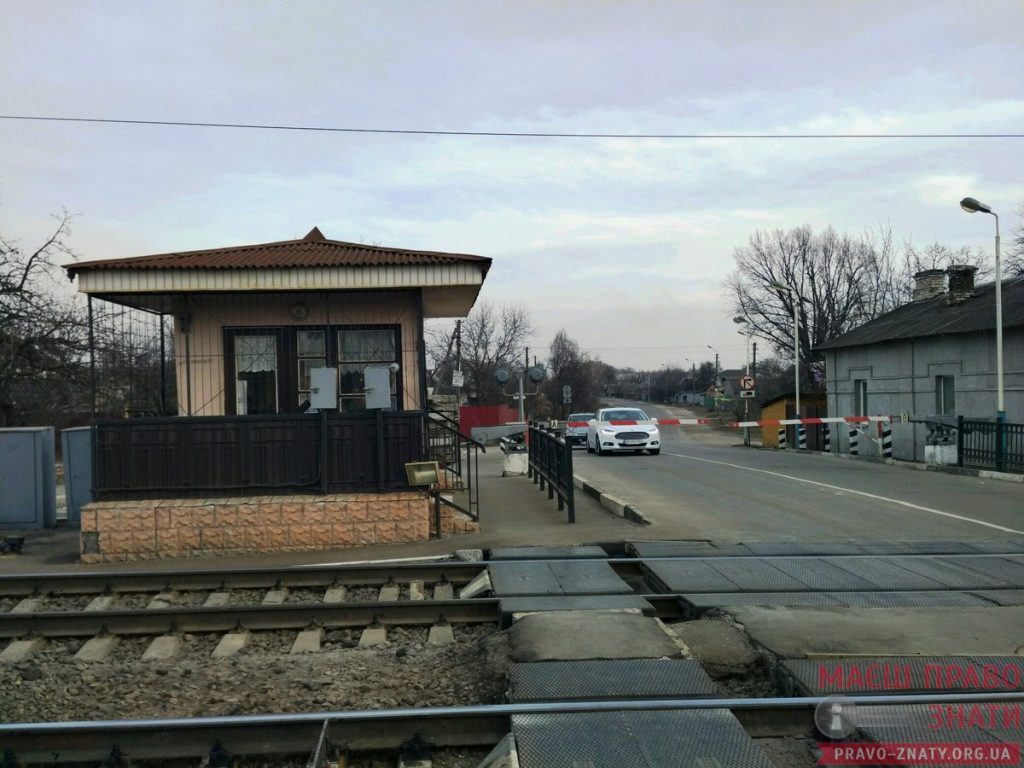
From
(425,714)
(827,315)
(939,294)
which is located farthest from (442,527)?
(827,315)

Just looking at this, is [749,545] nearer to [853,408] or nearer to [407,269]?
[407,269]

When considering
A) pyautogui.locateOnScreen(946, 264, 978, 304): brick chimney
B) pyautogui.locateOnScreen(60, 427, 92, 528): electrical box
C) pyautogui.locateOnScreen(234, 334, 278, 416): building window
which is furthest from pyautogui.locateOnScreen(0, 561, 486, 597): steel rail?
pyautogui.locateOnScreen(946, 264, 978, 304): brick chimney

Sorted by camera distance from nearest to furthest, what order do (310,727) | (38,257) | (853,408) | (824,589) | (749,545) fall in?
(310,727), (824,589), (749,545), (38,257), (853,408)

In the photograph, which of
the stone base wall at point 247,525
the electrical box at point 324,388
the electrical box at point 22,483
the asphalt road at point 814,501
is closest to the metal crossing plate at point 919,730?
the asphalt road at point 814,501

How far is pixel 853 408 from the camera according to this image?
31.5 m

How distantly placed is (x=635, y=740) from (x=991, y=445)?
19098 millimetres

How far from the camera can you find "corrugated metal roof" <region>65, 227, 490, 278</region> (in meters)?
11.5

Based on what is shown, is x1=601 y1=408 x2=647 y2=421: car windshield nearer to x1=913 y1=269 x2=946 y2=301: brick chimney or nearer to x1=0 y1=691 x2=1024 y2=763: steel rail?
x1=913 y1=269 x2=946 y2=301: brick chimney

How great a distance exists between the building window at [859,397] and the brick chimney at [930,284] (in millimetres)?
4460

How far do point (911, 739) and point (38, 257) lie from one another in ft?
104

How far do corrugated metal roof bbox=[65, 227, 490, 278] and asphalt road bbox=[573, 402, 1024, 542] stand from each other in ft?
16.4

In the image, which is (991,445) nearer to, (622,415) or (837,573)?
(622,415)

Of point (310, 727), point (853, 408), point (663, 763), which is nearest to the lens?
point (663, 763)

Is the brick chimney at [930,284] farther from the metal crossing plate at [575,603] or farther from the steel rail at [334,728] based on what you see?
the steel rail at [334,728]
